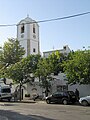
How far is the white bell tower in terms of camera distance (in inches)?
2603

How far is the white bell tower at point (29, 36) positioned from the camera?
66.1 metres

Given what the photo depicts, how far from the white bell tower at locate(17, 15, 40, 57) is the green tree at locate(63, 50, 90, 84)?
3254cm

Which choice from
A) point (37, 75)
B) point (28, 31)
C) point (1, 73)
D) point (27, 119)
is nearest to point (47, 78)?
point (37, 75)

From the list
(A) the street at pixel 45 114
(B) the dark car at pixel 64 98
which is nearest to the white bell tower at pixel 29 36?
(B) the dark car at pixel 64 98

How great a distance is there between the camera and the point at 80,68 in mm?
32625

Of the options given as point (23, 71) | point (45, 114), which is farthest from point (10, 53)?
point (45, 114)

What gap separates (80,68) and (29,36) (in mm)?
34835

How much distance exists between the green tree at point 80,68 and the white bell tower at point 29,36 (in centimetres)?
3254

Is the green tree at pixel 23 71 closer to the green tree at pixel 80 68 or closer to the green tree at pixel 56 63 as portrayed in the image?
the green tree at pixel 56 63

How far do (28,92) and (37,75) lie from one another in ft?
27.5

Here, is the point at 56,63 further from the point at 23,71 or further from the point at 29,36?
the point at 29,36

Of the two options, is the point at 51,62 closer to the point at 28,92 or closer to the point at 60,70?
the point at 60,70

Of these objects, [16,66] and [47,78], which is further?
[16,66]

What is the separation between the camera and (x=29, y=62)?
4366 centimetres
